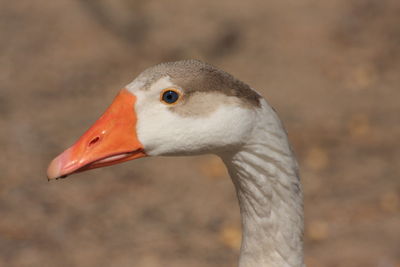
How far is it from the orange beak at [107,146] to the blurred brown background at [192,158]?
8.33ft

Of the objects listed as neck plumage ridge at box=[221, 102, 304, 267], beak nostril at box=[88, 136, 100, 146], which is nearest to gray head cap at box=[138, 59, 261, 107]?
neck plumage ridge at box=[221, 102, 304, 267]

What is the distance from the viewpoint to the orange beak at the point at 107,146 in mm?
2105

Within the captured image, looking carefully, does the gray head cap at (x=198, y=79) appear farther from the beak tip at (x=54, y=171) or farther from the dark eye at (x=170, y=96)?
the beak tip at (x=54, y=171)

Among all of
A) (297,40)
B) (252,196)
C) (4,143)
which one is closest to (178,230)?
(4,143)

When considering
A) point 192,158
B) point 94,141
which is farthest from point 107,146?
point 192,158

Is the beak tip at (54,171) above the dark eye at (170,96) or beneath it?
beneath

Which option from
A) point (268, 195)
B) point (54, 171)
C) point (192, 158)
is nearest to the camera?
point (54, 171)

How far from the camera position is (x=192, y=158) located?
19.1 ft

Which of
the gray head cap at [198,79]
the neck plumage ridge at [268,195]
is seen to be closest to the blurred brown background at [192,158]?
the neck plumage ridge at [268,195]

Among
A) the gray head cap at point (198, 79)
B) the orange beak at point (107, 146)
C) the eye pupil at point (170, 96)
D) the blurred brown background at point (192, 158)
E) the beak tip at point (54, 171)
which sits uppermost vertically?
the blurred brown background at point (192, 158)

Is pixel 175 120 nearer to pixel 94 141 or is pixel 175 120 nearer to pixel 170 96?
pixel 170 96

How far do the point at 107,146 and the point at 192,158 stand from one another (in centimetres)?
371

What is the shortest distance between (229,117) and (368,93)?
5053 mm

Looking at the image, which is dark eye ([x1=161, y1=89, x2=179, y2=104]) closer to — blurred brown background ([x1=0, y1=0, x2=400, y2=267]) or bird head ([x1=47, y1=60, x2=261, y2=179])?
bird head ([x1=47, y1=60, x2=261, y2=179])
